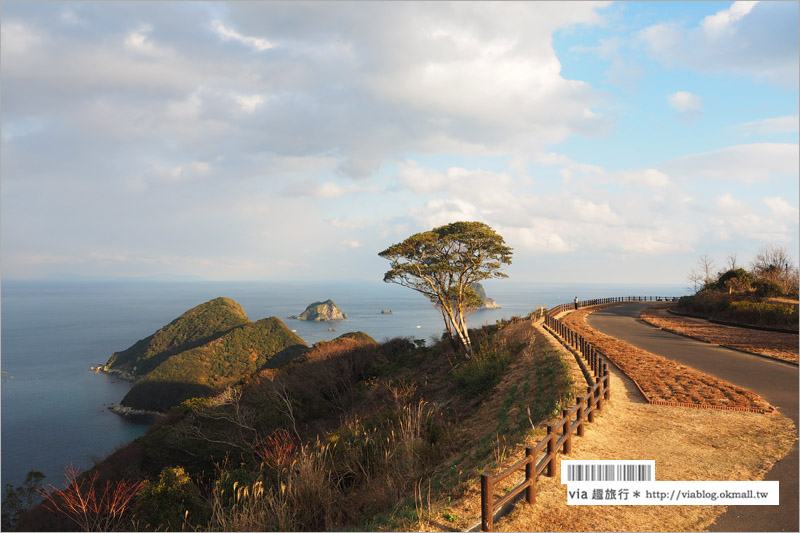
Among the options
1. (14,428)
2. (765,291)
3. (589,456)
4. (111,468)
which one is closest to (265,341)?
(14,428)

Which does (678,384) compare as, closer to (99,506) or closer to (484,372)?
(484,372)

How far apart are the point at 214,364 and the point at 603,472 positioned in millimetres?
99221

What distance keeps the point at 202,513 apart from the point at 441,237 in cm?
2039

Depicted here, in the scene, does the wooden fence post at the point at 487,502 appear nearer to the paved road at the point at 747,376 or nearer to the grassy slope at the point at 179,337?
the paved road at the point at 747,376

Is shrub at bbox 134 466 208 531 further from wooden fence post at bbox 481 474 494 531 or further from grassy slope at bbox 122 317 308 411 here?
grassy slope at bbox 122 317 308 411

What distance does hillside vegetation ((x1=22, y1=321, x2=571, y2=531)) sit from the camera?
22.9 ft

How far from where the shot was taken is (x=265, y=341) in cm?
10231

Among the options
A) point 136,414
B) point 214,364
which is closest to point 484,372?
point 136,414

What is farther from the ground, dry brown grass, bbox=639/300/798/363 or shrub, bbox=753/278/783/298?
shrub, bbox=753/278/783/298

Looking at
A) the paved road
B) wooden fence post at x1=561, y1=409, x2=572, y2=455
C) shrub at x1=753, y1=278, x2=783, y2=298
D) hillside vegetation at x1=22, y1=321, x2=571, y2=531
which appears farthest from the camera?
shrub at x1=753, y1=278, x2=783, y2=298

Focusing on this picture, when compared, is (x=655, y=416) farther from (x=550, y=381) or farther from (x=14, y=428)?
(x=14, y=428)

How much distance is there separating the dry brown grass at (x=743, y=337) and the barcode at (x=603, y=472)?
47.9ft

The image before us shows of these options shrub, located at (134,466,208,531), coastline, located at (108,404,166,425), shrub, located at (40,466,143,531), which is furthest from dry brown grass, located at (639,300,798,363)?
coastline, located at (108,404,166,425)

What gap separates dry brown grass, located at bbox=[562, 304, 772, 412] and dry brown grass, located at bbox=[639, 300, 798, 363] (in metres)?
5.30
